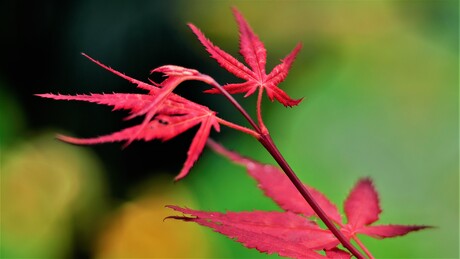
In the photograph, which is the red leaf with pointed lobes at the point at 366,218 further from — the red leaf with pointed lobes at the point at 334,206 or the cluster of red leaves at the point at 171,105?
the cluster of red leaves at the point at 171,105

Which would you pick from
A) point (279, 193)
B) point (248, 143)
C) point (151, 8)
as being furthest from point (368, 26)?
point (279, 193)

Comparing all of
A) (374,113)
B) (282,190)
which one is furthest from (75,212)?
(282,190)

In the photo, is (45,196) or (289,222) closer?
(289,222)

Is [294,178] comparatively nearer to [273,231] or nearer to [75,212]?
[273,231]

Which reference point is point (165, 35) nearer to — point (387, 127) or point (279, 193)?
point (387, 127)

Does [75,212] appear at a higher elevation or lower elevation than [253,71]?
lower

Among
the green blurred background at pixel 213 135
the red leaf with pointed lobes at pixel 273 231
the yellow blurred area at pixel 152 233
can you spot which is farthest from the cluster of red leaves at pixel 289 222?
the yellow blurred area at pixel 152 233
